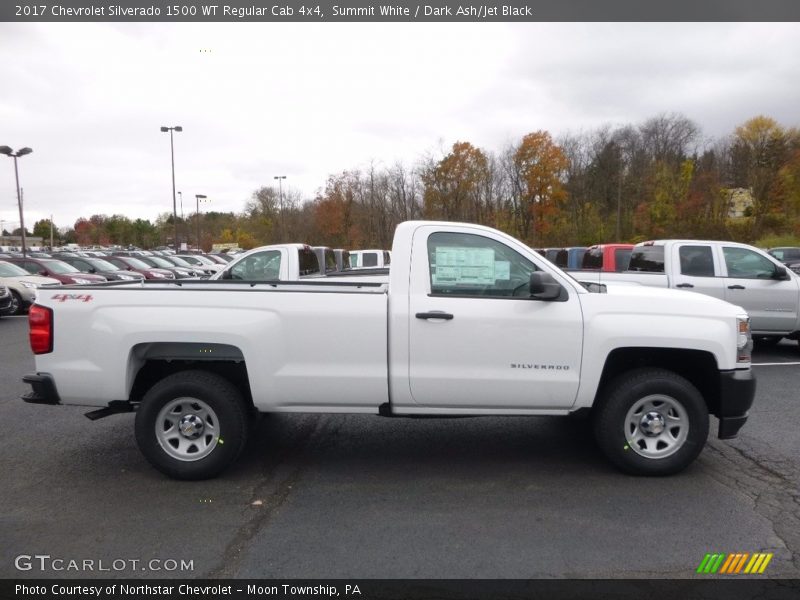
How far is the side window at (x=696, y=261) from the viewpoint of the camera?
32.6 feet

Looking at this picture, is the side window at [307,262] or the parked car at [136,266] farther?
the parked car at [136,266]

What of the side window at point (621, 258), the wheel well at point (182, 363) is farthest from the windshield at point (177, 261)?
the wheel well at point (182, 363)

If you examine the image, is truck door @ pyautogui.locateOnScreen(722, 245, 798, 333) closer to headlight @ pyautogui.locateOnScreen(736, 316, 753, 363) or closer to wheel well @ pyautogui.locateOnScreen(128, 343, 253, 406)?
headlight @ pyautogui.locateOnScreen(736, 316, 753, 363)

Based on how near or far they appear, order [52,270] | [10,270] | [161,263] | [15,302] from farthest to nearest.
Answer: [161,263] → [52,270] → [10,270] → [15,302]

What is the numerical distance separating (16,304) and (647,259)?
53.9 feet

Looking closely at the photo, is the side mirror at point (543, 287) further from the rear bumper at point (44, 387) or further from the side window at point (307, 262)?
the side window at point (307, 262)

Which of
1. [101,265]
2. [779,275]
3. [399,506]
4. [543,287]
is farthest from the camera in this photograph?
[101,265]

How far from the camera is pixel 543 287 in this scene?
452 centimetres

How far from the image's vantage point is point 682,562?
353 cm

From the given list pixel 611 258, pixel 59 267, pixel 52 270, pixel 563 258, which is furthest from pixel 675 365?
pixel 59 267

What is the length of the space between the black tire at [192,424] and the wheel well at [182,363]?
0.18 metres

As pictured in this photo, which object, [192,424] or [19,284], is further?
[19,284]

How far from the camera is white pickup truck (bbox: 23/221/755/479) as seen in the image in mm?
4641

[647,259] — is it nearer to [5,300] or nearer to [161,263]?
[5,300]
